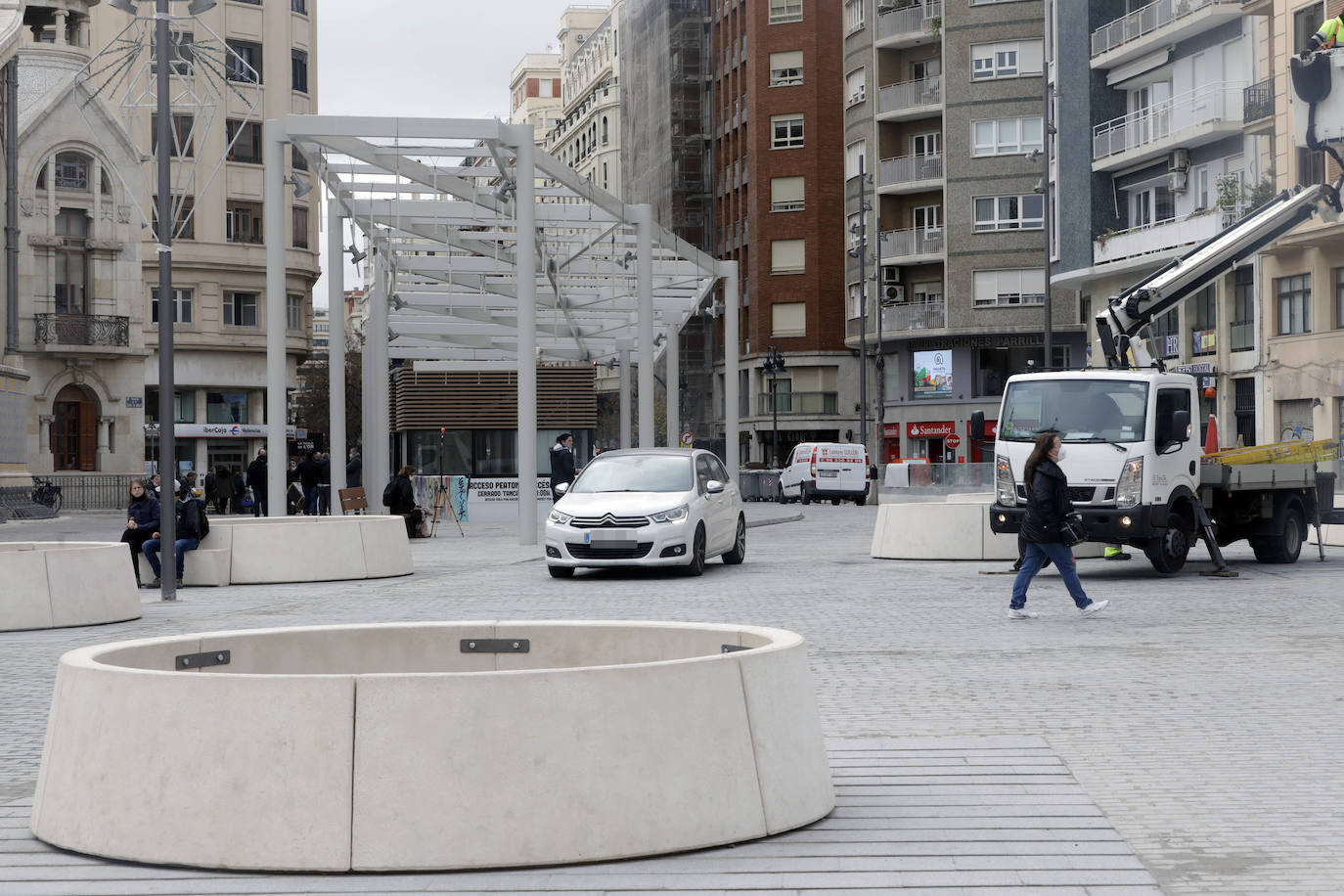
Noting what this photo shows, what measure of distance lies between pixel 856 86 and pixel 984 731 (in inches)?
2579

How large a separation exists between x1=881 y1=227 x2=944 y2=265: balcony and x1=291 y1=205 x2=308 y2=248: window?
22.2 m

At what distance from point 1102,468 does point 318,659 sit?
46.0 feet

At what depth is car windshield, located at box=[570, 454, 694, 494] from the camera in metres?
21.5

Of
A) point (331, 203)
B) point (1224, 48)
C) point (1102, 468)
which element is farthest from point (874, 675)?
point (1224, 48)

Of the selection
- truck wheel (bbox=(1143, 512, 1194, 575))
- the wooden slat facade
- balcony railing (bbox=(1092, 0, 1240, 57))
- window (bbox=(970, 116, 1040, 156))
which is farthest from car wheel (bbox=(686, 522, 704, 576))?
window (bbox=(970, 116, 1040, 156))

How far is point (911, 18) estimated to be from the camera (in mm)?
68875

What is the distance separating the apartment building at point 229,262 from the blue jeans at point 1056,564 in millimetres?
A: 53557

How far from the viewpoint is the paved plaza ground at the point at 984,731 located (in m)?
5.59

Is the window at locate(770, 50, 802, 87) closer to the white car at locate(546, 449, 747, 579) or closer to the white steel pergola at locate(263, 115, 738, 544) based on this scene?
the white steel pergola at locate(263, 115, 738, 544)

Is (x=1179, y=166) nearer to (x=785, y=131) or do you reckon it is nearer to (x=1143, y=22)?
(x=1143, y=22)

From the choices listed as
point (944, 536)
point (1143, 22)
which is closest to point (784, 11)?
point (1143, 22)

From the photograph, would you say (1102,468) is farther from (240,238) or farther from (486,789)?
(240,238)

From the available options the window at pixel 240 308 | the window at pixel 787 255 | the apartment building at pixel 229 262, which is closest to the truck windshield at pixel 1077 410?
the apartment building at pixel 229 262

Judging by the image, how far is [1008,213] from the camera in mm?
66188
